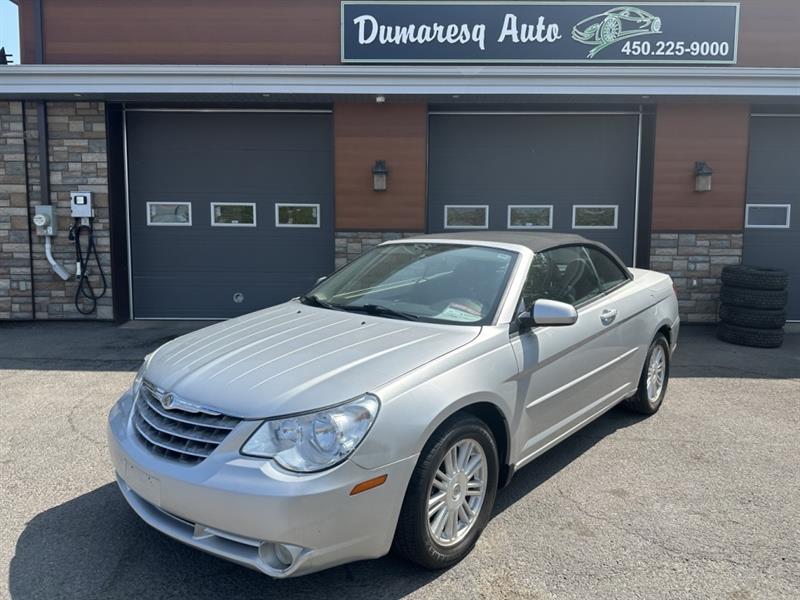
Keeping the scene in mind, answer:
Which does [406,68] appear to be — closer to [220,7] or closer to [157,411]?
[220,7]

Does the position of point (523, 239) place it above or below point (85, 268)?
above

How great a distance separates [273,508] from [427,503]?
730 millimetres

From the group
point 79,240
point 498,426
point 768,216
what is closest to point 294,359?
point 498,426

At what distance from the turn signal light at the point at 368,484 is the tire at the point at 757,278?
286 inches

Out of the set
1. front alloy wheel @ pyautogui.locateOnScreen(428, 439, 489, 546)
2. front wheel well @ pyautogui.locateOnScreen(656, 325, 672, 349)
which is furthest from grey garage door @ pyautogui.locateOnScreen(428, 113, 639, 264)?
front alloy wheel @ pyautogui.locateOnScreen(428, 439, 489, 546)

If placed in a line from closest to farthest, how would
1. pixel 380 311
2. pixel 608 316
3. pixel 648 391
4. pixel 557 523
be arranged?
pixel 557 523 → pixel 380 311 → pixel 608 316 → pixel 648 391

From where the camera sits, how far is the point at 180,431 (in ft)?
9.31

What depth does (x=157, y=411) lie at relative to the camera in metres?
3.02

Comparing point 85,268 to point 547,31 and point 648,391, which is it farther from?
point 648,391

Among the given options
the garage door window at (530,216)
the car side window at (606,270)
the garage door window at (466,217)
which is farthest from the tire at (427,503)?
the garage door window at (530,216)

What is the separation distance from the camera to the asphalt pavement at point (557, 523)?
2893 mm

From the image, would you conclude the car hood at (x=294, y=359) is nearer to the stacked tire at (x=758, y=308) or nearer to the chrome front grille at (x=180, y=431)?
the chrome front grille at (x=180, y=431)

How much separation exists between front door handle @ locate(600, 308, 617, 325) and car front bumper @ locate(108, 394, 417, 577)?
2100mm

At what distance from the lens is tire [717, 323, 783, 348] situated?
805 cm
